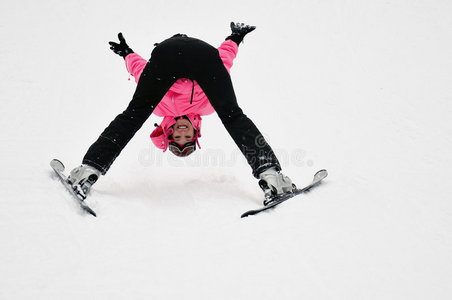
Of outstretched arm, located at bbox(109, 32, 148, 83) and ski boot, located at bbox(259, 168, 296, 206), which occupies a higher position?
outstretched arm, located at bbox(109, 32, 148, 83)

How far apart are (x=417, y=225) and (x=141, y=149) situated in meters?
2.20

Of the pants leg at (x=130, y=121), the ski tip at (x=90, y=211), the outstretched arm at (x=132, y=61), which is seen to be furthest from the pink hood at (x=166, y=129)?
the ski tip at (x=90, y=211)

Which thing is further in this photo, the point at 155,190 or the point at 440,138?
the point at 440,138

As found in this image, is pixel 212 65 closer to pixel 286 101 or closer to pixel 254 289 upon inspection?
pixel 254 289

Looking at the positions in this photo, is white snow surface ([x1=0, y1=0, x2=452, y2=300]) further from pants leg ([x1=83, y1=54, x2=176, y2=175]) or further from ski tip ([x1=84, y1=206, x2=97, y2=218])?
pants leg ([x1=83, y1=54, x2=176, y2=175])

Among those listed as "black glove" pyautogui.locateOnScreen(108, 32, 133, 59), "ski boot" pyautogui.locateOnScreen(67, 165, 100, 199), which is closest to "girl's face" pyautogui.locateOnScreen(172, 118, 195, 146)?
"ski boot" pyautogui.locateOnScreen(67, 165, 100, 199)

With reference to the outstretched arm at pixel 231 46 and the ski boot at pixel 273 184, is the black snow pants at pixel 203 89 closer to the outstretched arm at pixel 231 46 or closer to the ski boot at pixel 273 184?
the ski boot at pixel 273 184

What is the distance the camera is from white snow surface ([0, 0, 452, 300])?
157 centimetres

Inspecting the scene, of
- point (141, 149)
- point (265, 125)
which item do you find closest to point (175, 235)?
point (141, 149)

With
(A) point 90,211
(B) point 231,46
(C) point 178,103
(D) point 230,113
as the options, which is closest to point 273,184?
(D) point 230,113

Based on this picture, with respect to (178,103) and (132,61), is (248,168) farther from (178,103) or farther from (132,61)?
(132,61)

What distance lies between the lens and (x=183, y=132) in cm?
243

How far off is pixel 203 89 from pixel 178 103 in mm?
227

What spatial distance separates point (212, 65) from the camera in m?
2.25
